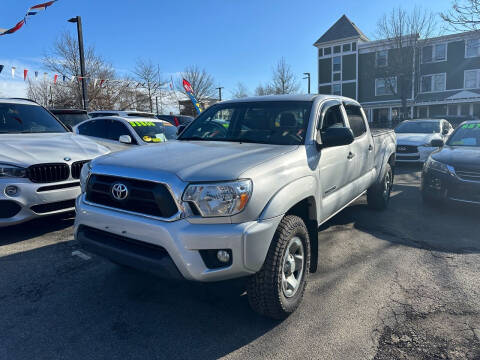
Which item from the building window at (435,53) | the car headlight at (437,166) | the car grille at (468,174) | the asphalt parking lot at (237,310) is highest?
the building window at (435,53)

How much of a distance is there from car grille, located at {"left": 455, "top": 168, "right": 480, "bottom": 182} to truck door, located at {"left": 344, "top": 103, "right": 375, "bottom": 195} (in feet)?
4.65

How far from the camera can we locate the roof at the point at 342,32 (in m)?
38.9

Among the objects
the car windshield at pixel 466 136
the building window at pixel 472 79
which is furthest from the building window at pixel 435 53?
the car windshield at pixel 466 136

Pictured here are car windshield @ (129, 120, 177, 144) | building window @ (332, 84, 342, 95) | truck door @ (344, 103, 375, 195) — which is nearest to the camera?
truck door @ (344, 103, 375, 195)

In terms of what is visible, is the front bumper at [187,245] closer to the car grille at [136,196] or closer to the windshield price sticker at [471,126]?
the car grille at [136,196]

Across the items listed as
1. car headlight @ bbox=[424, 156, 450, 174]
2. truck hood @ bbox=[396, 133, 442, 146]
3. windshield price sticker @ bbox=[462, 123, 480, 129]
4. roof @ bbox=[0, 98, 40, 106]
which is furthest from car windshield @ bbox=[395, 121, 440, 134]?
roof @ bbox=[0, 98, 40, 106]

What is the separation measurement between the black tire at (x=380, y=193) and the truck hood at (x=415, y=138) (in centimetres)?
513

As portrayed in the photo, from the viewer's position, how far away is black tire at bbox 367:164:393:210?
5.73 m

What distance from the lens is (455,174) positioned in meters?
5.47

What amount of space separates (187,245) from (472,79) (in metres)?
38.9

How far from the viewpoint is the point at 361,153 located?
4.63m

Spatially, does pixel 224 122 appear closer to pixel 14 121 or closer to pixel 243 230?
pixel 243 230

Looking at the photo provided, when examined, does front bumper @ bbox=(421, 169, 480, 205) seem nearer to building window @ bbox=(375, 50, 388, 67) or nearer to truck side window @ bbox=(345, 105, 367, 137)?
truck side window @ bbox=(345, 105, 367, 137)

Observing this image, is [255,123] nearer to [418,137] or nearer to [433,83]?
[418,137]
